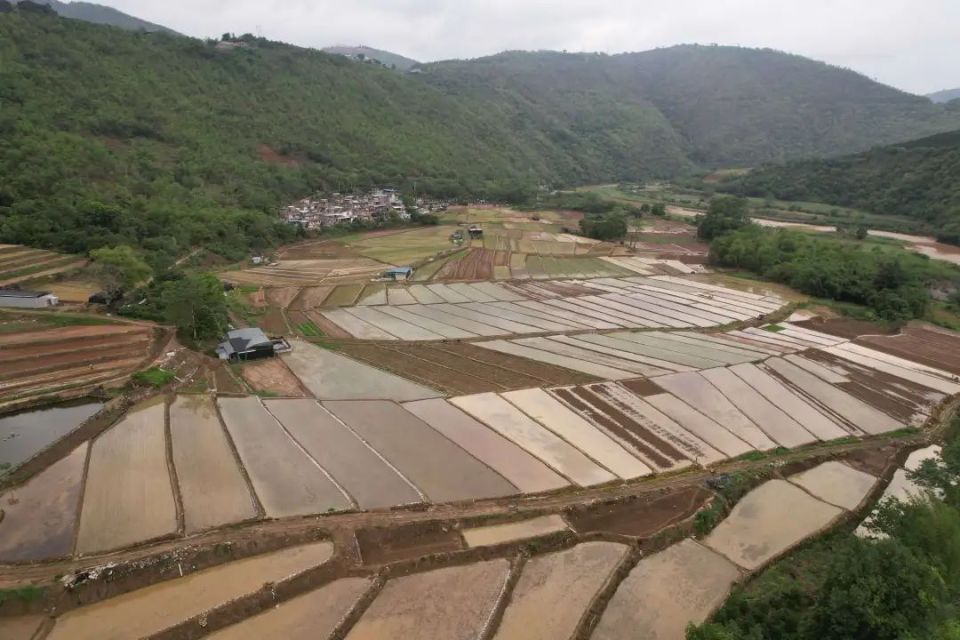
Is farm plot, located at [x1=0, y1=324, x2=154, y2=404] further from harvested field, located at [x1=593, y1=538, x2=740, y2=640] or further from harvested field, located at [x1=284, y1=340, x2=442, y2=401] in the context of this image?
harvested field, located at [x1=593, y1=538, x2=740, y2=640]

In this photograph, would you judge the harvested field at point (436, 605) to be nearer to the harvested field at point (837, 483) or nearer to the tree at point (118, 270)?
the harvested field at point (837, 483)

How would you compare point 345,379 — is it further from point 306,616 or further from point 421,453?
point 306,616

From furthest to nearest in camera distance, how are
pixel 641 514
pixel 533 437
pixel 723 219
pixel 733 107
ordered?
pixel 733 107, pixel 723 219, pixel 533 437, pixel 641 514

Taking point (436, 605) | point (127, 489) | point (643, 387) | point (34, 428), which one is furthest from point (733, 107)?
point (127, 489)

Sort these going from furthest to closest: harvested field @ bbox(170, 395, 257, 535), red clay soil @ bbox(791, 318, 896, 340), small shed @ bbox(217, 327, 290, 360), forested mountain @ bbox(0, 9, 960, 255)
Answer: forested mountain @ bbox(0, 9, 960, 255), red clay soil @ bbox(791, 318, 896, 340), small shed @ bbox(217, 327, 290, 360), harvested field @ bbox(170, 395, 257, 535)

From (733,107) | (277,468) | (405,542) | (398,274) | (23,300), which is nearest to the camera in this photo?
(405,542)

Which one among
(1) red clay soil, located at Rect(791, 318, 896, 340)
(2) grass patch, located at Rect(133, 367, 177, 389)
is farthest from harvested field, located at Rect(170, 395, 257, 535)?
(1) red clay soil, located at Rect(791, 318, 896, 340)
